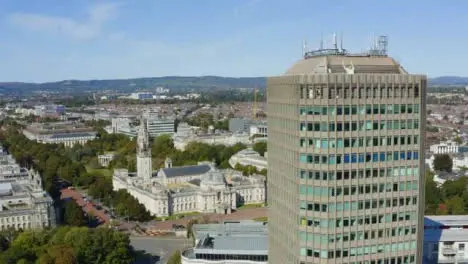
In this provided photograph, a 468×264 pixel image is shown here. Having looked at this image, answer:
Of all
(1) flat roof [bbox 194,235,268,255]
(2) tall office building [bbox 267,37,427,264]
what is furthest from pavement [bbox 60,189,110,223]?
(2) tall office building [bbox 267,37,427,264]

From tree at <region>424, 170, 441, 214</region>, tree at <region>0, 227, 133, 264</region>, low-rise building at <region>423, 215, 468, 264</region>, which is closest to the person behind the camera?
low-rise building at <region>423, 215, 468, 264</region>

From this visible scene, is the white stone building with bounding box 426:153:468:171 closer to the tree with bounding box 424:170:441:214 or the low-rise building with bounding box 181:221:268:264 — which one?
the tree with bounding box 424:170:441:214

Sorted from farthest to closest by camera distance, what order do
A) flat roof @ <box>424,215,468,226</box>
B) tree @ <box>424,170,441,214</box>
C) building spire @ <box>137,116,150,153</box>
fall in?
1. building spire @ <box>137,116,150,153</box>
2. tree @ <box>424,170,441,214</box>
3. flat roof @ <box>424,215,468,226</box>

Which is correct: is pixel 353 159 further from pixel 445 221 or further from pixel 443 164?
pixel 443 164

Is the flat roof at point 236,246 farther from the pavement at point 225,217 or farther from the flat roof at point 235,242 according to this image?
the pavement at point 225,217

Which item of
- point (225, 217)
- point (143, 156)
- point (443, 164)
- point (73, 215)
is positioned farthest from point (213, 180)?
point (443, 164)

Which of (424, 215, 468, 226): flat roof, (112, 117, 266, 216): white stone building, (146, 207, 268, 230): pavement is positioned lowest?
(146, 207, 268, 230): pavement
